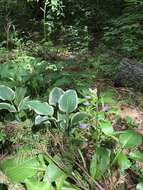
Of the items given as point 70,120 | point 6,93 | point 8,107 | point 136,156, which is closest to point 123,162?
point 136,156

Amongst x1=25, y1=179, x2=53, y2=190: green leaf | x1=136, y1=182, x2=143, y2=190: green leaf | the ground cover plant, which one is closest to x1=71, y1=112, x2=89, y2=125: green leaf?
the ground cover plant

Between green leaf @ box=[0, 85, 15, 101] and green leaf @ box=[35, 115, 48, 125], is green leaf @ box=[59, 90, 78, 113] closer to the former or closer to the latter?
green leaf @ box=[35, 115, 48, 125]

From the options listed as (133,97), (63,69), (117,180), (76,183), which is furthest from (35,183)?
(63,69)

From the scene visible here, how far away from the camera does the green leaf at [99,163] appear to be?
2998 millimetres

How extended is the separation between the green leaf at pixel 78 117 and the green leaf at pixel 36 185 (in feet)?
2.11

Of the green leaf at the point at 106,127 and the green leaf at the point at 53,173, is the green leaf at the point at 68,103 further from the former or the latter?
the green leaf at the point at 53,173

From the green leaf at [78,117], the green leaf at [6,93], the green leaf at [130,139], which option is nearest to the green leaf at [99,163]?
the green leaf at [130,139]

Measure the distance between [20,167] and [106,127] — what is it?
2.65ft

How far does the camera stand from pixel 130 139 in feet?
10.5

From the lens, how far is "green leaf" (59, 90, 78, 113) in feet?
11.5

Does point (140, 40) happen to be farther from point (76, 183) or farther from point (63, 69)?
point (76, 183)

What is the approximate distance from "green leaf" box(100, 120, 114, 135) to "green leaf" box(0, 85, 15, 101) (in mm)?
941

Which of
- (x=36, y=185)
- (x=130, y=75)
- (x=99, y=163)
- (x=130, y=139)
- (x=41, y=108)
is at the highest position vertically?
(x=130, y=75)

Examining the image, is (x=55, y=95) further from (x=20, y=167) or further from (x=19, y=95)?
(x=20, y=167)
